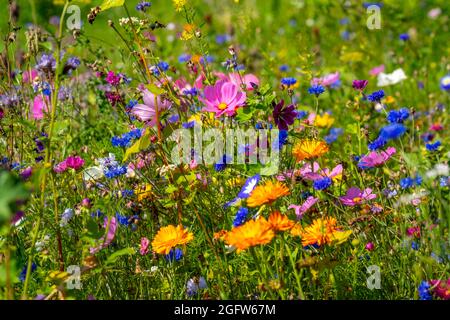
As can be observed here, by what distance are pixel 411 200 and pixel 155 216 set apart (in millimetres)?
656

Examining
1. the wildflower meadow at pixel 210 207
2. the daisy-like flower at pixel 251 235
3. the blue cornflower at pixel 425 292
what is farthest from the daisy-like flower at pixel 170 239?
the blue cornflower at pixel 425 292

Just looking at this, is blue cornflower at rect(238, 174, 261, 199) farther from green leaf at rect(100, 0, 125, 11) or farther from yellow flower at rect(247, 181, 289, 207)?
green leaf at rect(100, 0, 125, 11)

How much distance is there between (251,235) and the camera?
1349 mm

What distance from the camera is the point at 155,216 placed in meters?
1.87

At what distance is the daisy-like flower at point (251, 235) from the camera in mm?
1332

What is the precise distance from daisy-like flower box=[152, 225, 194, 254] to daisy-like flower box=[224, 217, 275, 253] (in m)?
0.21

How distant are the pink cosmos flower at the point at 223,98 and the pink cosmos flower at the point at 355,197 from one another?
343 mm

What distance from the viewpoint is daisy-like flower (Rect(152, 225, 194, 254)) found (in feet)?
5.07

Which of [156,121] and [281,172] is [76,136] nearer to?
[156,121]

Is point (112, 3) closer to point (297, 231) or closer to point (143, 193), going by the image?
point (143, 193)

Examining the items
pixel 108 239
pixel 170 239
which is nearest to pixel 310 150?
pixel 170 239

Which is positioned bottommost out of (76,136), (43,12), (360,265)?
(360,265)
